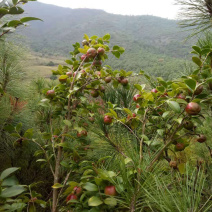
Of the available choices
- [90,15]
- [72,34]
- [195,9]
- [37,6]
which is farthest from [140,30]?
[195,9]

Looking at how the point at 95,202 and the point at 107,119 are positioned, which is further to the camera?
the point at 107,119

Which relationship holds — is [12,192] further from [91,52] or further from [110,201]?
[91,52]

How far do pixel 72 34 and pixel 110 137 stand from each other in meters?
57.7

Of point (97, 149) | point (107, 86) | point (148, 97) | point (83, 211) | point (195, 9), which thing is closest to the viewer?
point (83, 211)

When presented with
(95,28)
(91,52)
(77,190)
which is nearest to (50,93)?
(91,52)

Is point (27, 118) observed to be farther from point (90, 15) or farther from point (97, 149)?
point (90, 15)

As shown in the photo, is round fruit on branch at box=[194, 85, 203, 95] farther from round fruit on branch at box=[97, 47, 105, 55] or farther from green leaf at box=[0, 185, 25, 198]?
green leaf at box=[0, 185, 25, 198]

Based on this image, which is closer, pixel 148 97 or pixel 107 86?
pixel 148 97

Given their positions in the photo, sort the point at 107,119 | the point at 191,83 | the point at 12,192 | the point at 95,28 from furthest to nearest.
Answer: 1. the point at 95,28
2. the point at 107,119
3. the point at 191,83
4. the point at 12,192

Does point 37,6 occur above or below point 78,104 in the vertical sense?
above

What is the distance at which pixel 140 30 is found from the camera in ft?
172

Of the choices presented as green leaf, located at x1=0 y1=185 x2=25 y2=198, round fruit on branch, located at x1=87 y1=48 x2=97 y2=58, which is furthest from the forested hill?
green leaf, located at x1=0 y1=185 x2=25 y2=198

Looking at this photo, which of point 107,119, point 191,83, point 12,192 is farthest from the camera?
point 107,119

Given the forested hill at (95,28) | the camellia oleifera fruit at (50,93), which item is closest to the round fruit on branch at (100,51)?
the camellia oleifera fruit at (50,93)
